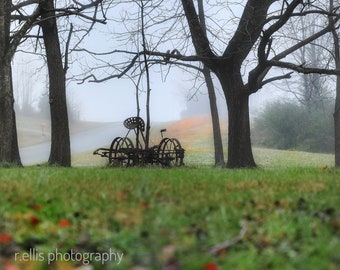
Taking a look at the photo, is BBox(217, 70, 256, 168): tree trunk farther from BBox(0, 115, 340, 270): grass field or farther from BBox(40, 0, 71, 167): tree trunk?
BBox(0, 115, 340, 270): grass field

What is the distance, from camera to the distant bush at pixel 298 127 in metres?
35.8

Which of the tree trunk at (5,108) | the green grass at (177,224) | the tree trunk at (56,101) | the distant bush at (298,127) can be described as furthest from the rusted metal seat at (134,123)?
the distant bush at (298,127)

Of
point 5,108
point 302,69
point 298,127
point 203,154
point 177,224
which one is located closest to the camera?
point 177,224

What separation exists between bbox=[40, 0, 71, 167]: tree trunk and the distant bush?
78.8ft

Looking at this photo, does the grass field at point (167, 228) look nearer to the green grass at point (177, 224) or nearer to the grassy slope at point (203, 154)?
the green grass at point (177, 224)

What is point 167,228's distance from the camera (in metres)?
3.39

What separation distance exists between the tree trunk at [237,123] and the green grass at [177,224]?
8.70 m

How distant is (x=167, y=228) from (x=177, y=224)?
0.13 meters

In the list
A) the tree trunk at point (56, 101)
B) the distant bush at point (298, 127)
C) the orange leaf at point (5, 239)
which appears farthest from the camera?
the distant bush at point (298, 127)

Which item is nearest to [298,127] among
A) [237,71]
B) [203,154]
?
[203,154]

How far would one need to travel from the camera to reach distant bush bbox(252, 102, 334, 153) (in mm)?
35812

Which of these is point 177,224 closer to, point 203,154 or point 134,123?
point 134,123

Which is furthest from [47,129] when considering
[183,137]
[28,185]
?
[28,185]

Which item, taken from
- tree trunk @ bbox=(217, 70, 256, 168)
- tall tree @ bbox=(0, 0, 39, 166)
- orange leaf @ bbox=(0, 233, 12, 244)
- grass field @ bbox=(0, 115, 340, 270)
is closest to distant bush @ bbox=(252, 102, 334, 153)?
tree trunk @ bbox=(217, 70, 256, 168)
